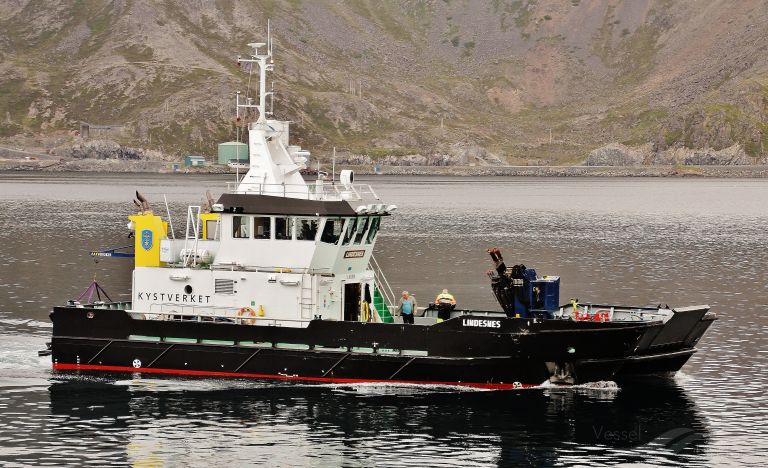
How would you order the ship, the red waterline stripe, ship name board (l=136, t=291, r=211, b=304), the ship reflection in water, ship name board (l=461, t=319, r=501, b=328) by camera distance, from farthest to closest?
ship name board (l=136, t=291, r=211, b=304) → the red waterline stripe → the ship → ship name board (l=461, t=319, r=501, b=328) → the ship reflection in water

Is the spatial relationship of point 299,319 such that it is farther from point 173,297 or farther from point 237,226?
point 173,297

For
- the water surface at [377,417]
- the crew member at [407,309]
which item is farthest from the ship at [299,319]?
the water surface at [377,417]

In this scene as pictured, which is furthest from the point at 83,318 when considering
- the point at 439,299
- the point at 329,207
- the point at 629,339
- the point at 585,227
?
the point at 585,227

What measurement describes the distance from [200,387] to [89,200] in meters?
139

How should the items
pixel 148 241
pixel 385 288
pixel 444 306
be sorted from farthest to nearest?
pixel 385 288, pixel 444 306, pixel 148 241

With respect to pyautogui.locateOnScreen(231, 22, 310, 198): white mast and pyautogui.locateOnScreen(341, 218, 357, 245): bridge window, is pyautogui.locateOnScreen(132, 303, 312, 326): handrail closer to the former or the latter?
pyautogui.locateOnScreen(341, 218, 357, 245): bridge window

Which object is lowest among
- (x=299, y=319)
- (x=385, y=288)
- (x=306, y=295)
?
(x=299, y=319)

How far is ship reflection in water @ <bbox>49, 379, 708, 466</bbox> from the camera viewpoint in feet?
102

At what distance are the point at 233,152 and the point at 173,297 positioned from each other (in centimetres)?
504

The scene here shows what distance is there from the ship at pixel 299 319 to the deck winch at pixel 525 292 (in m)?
0.04

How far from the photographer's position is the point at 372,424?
111 ft

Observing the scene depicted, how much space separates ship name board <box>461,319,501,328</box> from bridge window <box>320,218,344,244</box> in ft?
16.3

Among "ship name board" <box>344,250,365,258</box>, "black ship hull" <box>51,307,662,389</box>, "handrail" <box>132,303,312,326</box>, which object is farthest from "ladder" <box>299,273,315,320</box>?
"ship name board" <box>344,250,365,258</box>

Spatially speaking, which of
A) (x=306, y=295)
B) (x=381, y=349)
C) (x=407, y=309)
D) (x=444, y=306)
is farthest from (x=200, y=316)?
(x=444, y=306)
